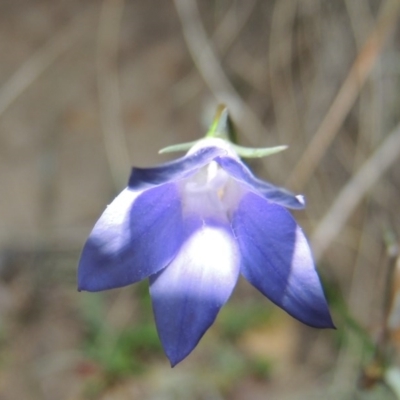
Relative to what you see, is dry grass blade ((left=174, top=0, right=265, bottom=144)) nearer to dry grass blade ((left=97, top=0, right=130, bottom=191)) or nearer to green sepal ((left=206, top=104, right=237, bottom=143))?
dry grass blade ((left=97, top=0, right=130, bottom=191))

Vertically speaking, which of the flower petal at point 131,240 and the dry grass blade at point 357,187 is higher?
the flower petal at point 131,240

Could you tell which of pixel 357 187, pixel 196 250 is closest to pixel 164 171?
pixel 196 250

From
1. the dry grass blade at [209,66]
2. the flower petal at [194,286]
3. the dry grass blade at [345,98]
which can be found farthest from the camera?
the dry grass blade at [209,66]

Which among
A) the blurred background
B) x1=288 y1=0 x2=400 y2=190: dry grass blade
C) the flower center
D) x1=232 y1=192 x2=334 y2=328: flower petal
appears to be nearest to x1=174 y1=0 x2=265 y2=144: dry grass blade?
the blurred background

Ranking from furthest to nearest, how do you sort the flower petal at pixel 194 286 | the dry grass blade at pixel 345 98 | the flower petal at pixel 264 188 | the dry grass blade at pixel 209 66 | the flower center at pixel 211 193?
1. the dry grass blade at pixel 209 66
2. the dry grass blade at pixel 345 98
3. the flower center at pixel 211 193
4. the flower petal at pixel 194 286
5. the flower petal at pixel 264 188

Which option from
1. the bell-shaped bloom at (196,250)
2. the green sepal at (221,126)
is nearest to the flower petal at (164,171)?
the bell-shaped bloom at (196,250)

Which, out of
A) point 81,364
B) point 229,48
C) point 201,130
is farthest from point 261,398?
point 229,48

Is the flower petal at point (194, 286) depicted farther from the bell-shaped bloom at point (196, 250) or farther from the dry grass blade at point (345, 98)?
the dry grass blade at point (345, 98)

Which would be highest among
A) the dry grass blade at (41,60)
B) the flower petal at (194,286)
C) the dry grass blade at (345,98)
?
the dry grass blade at (41,60)
